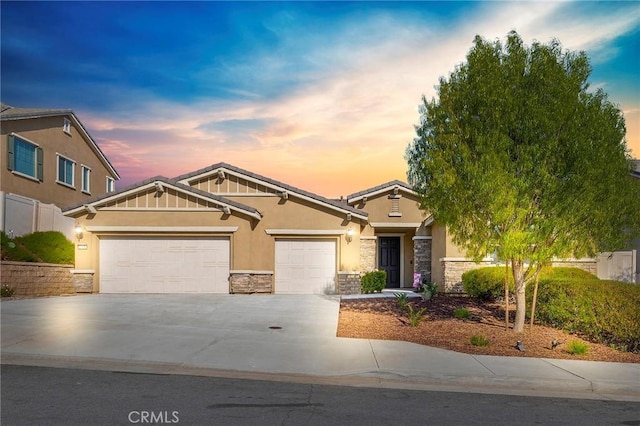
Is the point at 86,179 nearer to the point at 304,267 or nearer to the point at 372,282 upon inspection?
the point at 304,267

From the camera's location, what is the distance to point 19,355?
8250mm

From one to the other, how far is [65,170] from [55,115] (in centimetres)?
334

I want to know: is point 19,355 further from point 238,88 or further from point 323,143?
point 323,143

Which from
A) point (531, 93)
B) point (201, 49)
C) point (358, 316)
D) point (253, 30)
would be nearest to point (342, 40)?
point (253, 30)

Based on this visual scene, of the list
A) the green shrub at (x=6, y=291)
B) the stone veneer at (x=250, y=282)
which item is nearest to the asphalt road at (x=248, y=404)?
the green shrub at (x=6, y=291)

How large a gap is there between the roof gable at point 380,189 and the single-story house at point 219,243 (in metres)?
2.45

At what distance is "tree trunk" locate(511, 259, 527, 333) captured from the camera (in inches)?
433

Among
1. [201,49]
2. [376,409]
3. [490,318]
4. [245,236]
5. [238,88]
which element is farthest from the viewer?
[245,236]

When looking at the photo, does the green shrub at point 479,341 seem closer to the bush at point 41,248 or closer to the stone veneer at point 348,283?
the stone veneer at point 348,283

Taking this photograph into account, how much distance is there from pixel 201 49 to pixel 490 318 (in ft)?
38.3

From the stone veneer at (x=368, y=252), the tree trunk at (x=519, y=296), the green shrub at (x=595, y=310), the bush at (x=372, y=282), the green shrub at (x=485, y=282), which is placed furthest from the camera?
the stone veneer at (x=368, y=252)

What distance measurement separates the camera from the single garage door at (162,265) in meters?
18.3
